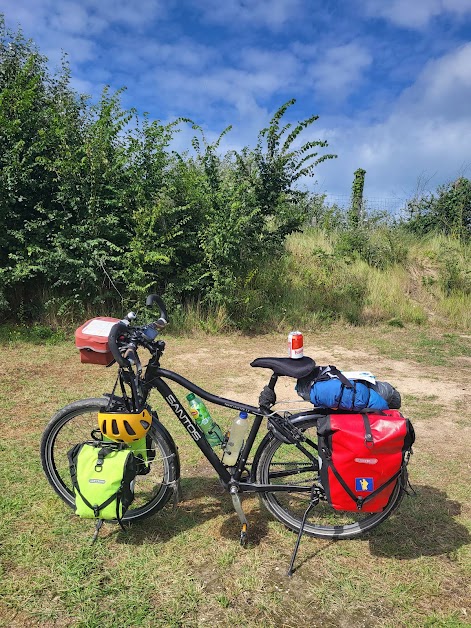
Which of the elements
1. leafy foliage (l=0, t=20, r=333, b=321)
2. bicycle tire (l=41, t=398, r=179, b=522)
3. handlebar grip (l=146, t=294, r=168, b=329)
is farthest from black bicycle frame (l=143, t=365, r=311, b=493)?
leafy foliage (l=0, t=20, r=333, b=321)

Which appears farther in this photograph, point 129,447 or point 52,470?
point 52,470

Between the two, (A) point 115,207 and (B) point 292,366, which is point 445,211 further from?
(B) point 292,366

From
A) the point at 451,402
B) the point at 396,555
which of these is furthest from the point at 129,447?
the point at 451,402

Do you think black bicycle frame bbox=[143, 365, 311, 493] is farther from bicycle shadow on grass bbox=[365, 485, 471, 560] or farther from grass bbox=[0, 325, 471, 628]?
bicycle shadow on grass bbox=[365, 485, 471, 560]

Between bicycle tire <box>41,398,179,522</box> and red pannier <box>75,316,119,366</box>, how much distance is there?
28 cm

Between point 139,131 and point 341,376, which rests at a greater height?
point 139,131

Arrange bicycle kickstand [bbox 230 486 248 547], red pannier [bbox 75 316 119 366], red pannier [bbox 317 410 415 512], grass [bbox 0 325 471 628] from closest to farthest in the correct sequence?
grass [bbox 0 325 471 628] → red pannier [bbox 317 410 415 512] → red pannier [bbox 75 316 119 366] → bicycle kickstand [bbox 230 486 248 547]

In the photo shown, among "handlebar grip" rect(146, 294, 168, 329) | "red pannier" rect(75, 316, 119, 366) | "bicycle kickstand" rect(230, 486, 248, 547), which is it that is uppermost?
"handlebar grip" rect(146, 294, 168, 329)

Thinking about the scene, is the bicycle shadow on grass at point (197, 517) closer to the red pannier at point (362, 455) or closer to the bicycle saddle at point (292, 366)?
the red pannier at point (362, 455)

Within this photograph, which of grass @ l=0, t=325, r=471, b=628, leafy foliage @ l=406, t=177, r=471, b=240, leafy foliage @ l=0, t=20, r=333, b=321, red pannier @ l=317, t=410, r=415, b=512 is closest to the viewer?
grass @ l=0, t=325, r=471, b=628

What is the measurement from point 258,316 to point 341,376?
19.2 feet

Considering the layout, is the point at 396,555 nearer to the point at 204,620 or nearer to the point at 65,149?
the point at 204,620

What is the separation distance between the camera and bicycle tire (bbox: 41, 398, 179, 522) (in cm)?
250

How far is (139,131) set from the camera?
7.33 m
